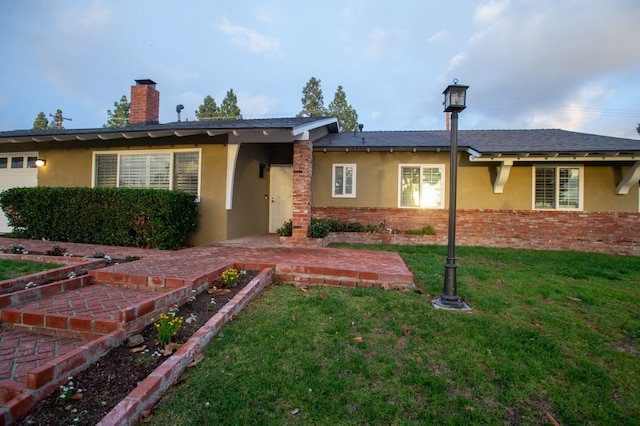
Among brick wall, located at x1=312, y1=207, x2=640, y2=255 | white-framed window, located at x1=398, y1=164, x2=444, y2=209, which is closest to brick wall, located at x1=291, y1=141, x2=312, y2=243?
brick wall, located at x1=312, y1=207, x2=640, y2=255

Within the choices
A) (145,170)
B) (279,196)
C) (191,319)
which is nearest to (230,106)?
(279,196)

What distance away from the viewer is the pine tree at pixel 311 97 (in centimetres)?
3127

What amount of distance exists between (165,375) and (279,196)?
834 cm

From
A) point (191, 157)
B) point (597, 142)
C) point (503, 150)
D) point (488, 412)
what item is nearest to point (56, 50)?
point (191, 157)

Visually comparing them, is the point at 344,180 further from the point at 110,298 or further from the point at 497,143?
the point at 110,298

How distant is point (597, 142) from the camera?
9.01 metres

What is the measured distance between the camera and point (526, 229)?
911 centimetres

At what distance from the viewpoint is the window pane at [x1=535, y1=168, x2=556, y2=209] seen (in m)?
9.12

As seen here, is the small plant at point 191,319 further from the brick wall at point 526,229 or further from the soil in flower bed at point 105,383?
the brick wall at point 526,229

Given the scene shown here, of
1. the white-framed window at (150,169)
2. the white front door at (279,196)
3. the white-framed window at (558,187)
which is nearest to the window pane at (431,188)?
the white-framed window at (558,187)

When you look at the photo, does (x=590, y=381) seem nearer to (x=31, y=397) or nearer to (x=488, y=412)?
(x=488, y=412)

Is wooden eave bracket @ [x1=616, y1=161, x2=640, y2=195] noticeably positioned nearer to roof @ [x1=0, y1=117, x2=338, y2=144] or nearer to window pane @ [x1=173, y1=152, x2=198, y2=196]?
roof @ [x1=0, y1=117, x2=338, y2=144]

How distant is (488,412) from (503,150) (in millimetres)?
8175

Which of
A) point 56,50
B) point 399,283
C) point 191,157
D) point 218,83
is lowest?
point 399,283
